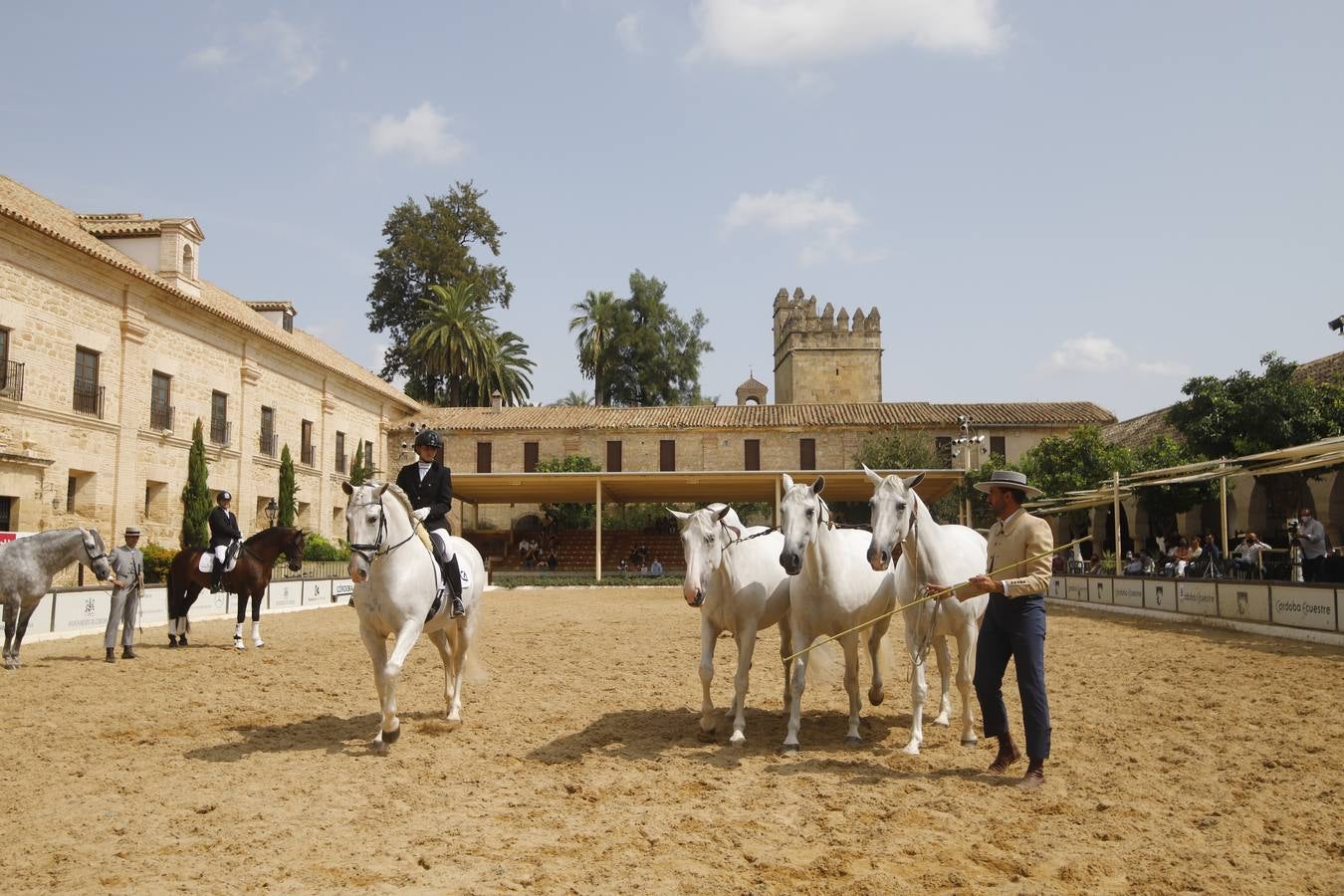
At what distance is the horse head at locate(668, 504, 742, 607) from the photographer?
673 centimetres

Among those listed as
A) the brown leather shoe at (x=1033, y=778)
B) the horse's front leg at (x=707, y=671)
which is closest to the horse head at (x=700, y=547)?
the horse's front leg at (x=707, y=671)

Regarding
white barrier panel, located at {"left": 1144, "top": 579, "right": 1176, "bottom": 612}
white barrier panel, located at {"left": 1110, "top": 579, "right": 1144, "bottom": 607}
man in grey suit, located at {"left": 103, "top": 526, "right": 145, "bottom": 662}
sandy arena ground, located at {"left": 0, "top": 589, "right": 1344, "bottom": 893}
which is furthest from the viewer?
white barrier panel, located at {"left": 1110, "top": 579, "right": 1144, "bottom": 607}

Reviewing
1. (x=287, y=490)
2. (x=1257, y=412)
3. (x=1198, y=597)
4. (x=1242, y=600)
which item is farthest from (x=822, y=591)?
(x=287, y=490)

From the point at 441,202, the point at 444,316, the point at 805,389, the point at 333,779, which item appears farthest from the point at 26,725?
the point at 805,389

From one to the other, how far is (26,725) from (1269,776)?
921 centimetres

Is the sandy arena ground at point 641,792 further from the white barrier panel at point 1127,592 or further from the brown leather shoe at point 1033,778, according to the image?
the white barrier panel at point 1127,592

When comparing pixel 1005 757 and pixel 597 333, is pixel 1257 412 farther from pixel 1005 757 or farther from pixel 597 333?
pixel 597 333

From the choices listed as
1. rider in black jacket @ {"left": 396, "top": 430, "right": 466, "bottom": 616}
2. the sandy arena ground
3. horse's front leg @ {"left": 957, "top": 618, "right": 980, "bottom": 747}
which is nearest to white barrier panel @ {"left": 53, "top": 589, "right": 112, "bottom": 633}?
the sandy arena ground

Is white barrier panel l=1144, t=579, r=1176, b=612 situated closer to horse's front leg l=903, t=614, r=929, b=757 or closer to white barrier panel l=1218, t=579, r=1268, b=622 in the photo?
white barrier panel l=1218, t=579, r=1268, b=622

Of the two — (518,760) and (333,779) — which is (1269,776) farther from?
(333,779)

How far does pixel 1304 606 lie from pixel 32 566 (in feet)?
56.0

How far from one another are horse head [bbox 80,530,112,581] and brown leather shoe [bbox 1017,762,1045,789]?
1039 centimetres

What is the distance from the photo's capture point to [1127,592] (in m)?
20.4

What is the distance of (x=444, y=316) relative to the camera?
169 ft
